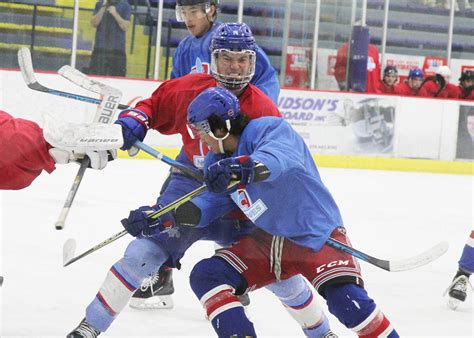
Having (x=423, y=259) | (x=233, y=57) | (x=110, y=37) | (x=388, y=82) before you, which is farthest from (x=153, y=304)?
(x=388, y=82)

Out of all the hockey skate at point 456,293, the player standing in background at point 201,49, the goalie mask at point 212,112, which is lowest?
the hockey skate at point 456,293

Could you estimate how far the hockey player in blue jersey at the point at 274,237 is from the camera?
2.20 metres

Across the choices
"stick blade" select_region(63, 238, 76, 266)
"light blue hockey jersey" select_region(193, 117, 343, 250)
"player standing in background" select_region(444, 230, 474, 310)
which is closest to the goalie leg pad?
"player standing in background" select_region(444, 230, 474, 310)

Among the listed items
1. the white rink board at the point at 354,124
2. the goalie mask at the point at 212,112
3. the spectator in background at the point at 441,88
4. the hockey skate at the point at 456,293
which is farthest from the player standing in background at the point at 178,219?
the spectator in background at the point at 441,88

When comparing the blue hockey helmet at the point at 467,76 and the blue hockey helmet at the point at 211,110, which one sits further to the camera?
the blue hockey helmet at the point at 467,76

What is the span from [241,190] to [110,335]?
700 mm

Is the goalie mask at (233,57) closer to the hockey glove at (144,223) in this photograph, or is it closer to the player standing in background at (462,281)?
the hockey glove at (144,223)

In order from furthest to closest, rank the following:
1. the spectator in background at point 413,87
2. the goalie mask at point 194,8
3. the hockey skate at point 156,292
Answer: the spectator in background at point 413,87
the goalie mask at point 194,8
the hockey skate at point 156,292

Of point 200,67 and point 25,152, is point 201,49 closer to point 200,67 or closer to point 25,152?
point 200,67

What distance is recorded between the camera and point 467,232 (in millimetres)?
4996

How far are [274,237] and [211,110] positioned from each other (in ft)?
1.12

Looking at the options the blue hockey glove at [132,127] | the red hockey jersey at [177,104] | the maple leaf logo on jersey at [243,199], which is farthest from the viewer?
Result: the red hockey jersey at [177,104]

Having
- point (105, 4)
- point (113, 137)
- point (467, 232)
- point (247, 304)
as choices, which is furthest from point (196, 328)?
point (105, 4)

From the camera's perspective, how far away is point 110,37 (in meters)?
7.79
